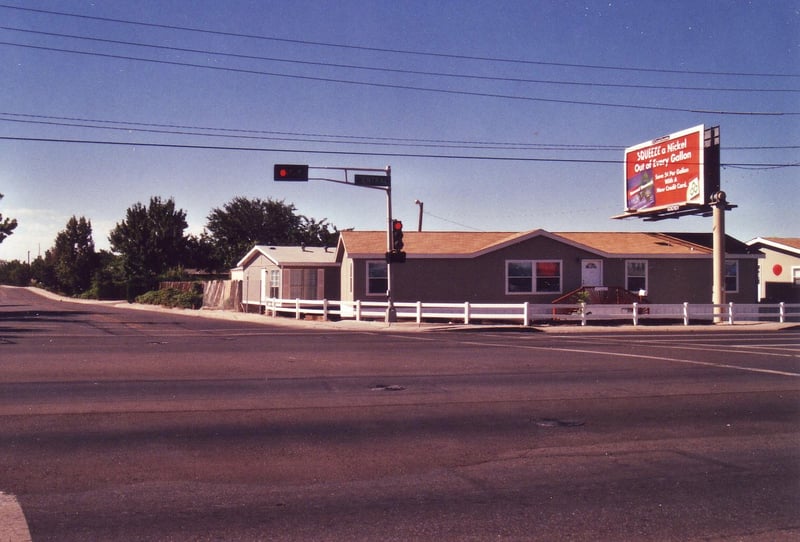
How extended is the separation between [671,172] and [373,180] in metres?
16.4

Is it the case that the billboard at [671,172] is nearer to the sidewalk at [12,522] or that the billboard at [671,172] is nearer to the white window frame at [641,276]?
the white window frame at [641,276]

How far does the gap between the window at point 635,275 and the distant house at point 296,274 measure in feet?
46.6

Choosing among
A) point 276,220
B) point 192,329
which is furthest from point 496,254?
point 276,220

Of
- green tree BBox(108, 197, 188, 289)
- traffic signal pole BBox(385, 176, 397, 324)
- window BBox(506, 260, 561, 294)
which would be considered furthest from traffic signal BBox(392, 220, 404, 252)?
green tree BBox(108, 197, 188, 289)

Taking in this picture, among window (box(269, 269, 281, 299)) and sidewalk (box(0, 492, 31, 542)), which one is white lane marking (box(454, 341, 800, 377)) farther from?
window (box(269, 269, 281, 299))

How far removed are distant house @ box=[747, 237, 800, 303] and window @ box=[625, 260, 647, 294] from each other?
9.57 m

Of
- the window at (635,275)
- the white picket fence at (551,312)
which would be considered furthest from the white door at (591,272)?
the white picket fence at (551,312)

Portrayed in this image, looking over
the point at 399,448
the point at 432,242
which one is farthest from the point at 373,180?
the point at 399,448

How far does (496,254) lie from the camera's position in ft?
107

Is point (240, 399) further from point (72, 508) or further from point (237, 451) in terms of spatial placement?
point (72, 508)

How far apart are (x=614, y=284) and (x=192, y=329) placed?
738 inches

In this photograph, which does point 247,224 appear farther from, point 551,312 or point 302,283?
point 551,312

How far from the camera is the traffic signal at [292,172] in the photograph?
81.9ft

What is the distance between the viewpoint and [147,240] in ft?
219
